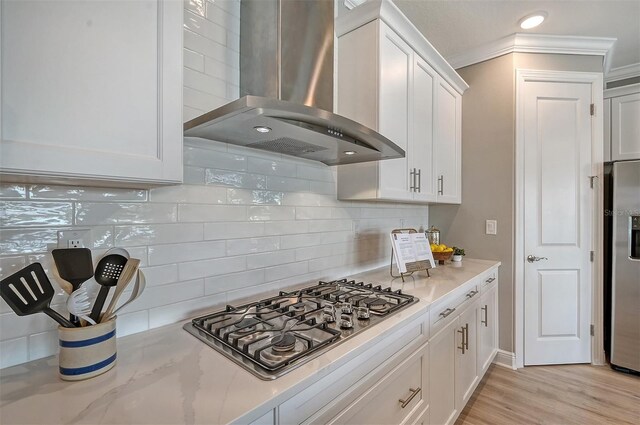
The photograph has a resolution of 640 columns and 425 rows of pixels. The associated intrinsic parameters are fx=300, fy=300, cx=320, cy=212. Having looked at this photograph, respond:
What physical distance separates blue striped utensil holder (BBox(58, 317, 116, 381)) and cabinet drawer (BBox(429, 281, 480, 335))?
4.28 feet

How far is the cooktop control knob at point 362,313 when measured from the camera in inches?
46.5

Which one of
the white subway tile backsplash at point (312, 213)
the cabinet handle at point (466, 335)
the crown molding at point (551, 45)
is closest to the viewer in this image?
the white subway tile backsplash at point (312, 213)

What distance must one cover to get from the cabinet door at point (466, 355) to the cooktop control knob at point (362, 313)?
0.81 m

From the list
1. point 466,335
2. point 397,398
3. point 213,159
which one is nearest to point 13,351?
point 213,159

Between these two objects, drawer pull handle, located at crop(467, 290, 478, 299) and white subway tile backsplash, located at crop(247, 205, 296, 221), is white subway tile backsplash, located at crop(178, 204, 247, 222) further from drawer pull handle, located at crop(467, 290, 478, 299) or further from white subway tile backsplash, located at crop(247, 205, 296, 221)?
drawer pull handle, located at crop(467, 290, 478, 299)

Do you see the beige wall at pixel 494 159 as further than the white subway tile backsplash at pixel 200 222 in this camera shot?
Yes

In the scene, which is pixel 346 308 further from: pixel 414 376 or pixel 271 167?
pixel 271 167

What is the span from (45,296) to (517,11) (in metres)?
3.10

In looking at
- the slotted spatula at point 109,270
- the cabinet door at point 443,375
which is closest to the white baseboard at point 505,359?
the cabinet door at point 443,375

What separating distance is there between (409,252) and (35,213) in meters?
1.77

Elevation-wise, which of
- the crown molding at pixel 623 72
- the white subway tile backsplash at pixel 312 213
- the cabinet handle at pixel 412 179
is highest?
the crown molding at pixel 623 72

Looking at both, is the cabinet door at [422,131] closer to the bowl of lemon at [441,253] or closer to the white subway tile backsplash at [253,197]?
the bowl of lemon at [441,253]

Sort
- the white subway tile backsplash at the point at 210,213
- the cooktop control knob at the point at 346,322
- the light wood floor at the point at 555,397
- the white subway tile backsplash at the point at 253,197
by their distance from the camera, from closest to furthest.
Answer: the cooktop control knob at the point at 346,322
the white subway tile backsplash at the point at 210,213
the white subway tile backsplash at the point at 253,197
the light wood floor at the point at 555,397

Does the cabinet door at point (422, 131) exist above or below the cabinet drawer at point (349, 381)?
above
